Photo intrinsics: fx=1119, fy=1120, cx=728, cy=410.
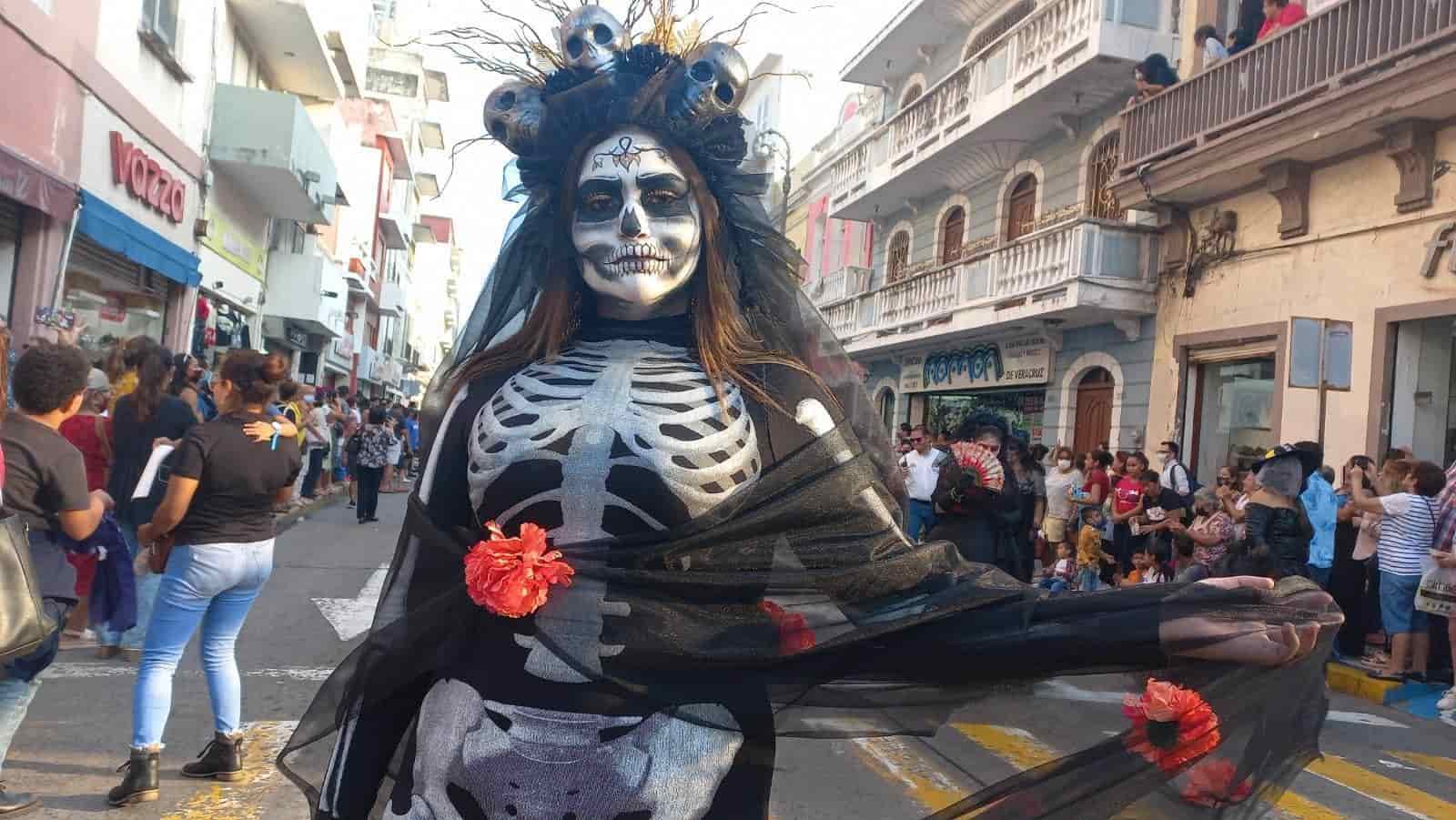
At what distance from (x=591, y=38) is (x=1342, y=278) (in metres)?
11.7

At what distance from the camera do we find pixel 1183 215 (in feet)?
47.0

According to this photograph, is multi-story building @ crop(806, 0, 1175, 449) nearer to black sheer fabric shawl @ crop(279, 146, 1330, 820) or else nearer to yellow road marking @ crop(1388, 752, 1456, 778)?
yellow road marking @ crop(1388, 752, 1456, 778)

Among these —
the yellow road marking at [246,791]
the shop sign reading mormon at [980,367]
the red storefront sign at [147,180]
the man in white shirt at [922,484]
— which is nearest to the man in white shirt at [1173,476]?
the man in white shirt at [922,484]

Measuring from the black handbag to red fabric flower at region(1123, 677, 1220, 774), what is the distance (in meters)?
3.20

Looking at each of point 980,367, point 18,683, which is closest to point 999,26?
point 980,367

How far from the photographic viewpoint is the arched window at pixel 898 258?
948 inches

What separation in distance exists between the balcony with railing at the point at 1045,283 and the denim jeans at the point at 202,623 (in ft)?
33.9

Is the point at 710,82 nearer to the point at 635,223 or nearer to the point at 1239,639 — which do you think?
the point at 635,223

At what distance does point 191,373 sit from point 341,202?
16520 mm

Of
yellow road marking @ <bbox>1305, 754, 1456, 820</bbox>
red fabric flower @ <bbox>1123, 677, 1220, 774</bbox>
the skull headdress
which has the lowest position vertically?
yellow road marking @ <bbox>1305, 754, 1456, 820</bbox>

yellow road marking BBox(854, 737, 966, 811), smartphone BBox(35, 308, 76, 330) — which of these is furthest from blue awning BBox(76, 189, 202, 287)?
yellow road marking BBox(854, 737, 966, 811)

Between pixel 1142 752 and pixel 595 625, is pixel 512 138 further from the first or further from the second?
pixel 1142 752

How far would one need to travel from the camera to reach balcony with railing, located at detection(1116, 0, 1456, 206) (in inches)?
394

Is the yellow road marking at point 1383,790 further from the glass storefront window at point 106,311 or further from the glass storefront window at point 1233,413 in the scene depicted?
the glass storefront window at point 106,311
